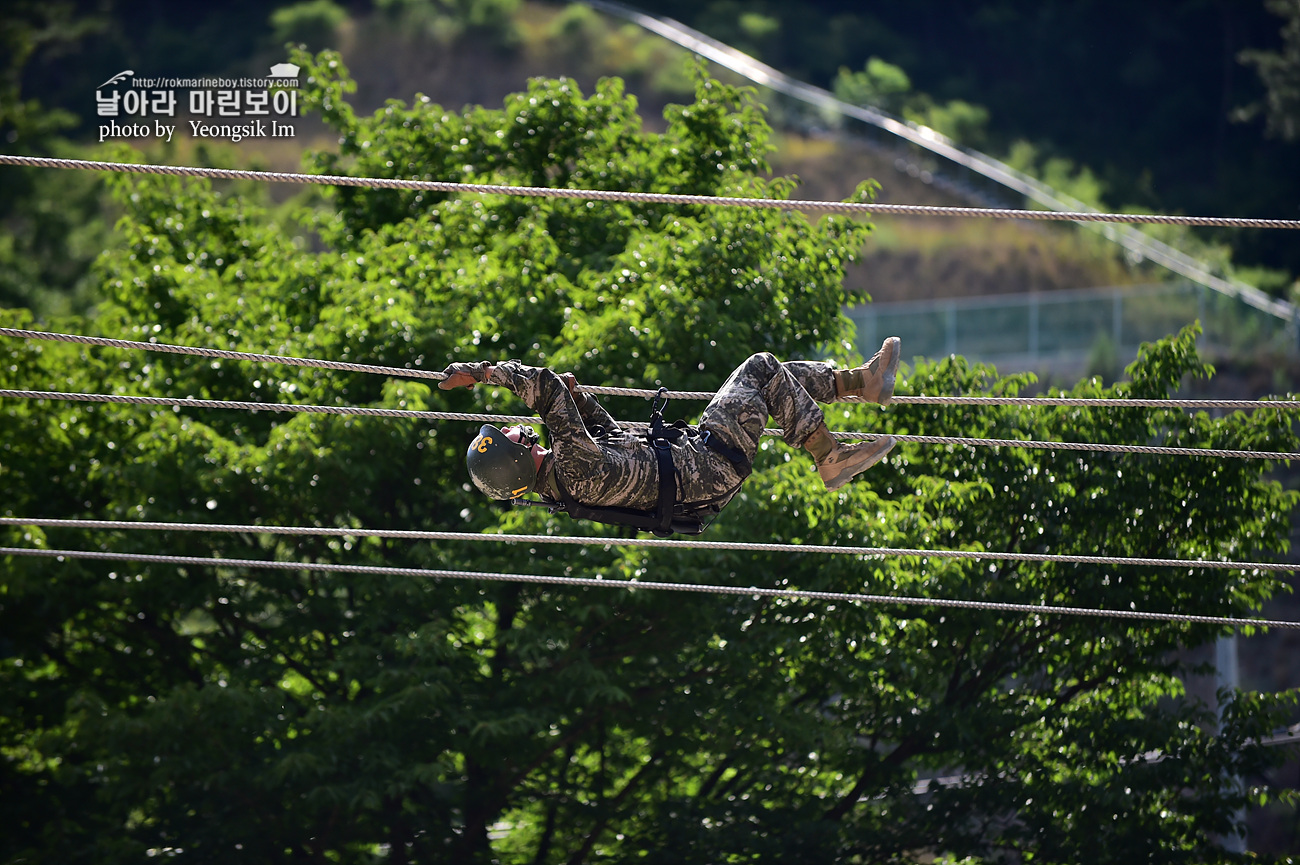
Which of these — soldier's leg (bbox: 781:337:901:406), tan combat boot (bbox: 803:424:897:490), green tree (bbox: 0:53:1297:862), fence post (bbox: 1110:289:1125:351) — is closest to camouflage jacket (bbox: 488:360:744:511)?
tan combat boot (bbox: 803:424:897:490)

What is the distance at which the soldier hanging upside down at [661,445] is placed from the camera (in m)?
6.63

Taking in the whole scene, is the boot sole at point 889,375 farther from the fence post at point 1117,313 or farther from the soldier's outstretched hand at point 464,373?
the fence post at point 1117,313

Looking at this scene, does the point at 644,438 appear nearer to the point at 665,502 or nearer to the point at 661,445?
the point at 661,445

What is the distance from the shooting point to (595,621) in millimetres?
13117

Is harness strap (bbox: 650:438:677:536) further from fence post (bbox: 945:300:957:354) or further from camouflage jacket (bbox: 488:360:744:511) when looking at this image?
fence post (bbox: 945:300:957:354)

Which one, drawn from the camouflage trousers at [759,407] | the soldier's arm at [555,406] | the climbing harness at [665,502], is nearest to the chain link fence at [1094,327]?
the camouflage trousers at [759,407]

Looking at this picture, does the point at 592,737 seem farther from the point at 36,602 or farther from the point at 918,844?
the point at 36,602

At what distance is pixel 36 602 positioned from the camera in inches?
545

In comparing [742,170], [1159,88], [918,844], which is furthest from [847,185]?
[918,844]

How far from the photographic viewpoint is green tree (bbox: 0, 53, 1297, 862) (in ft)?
41.4

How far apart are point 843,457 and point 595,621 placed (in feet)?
20.3

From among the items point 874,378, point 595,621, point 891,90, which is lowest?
point 595,621

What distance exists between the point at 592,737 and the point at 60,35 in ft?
233

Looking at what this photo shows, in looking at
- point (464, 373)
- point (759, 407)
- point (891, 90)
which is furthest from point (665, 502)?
point (891, 90)
